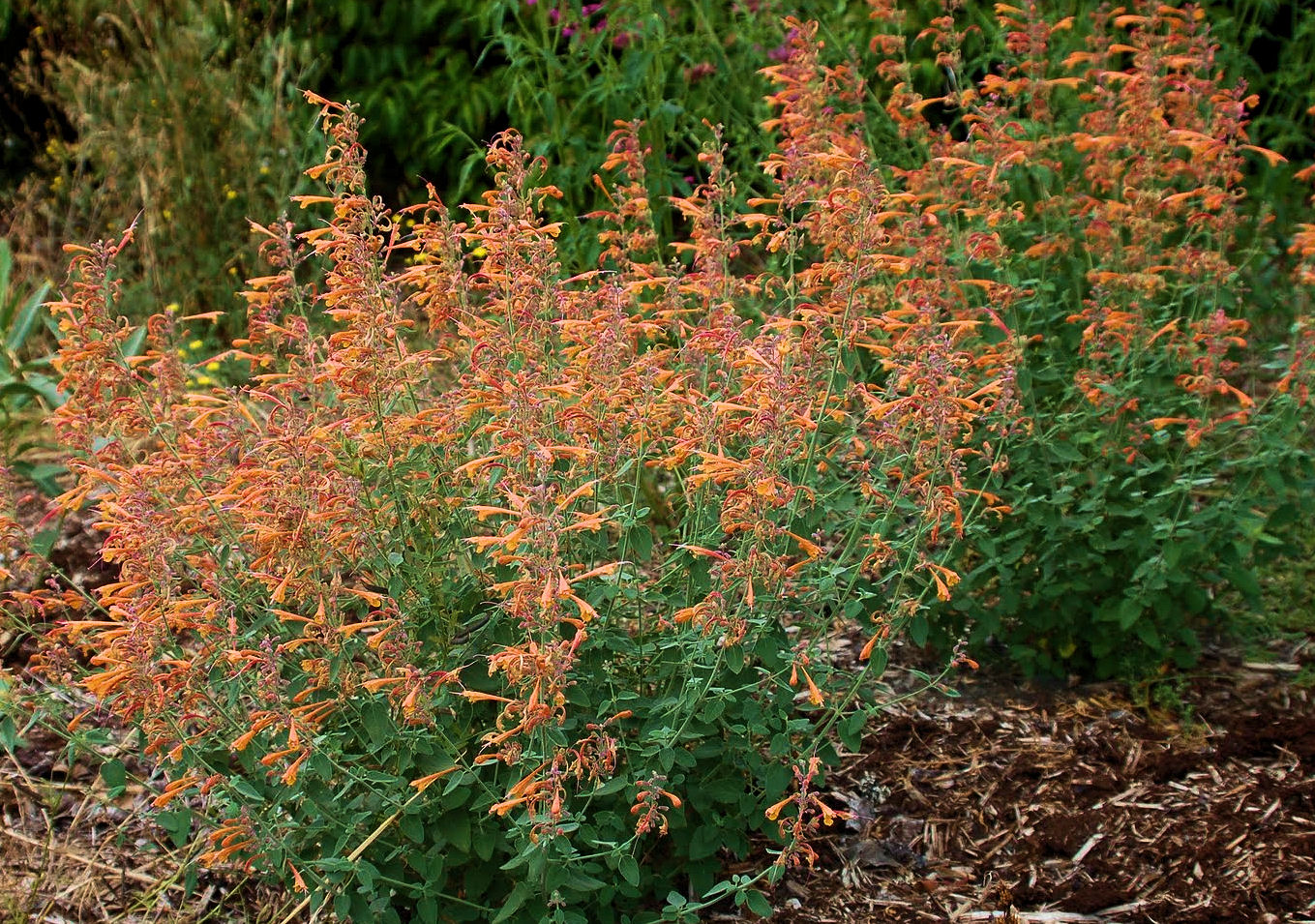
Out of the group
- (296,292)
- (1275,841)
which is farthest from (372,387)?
(1275,841)

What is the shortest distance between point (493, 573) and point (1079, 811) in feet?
5.81

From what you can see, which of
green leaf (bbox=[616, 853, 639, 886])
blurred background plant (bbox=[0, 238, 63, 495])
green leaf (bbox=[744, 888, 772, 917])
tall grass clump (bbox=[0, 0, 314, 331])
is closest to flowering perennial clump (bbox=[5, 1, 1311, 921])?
green leaf (bbox=[616, 853, 639, 886])

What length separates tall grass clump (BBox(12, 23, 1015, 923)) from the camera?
2.39m

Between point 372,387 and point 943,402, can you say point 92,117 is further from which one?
point 943,402

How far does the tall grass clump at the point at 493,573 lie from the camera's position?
2.39 metres

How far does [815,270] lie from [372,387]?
104 centimetres

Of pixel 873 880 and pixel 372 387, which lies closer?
pixel 372 387

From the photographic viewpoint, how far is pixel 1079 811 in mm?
3424

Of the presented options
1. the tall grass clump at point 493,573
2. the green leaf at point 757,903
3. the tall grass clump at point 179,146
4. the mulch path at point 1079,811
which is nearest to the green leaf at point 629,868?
the tall grass clump at point 493,573

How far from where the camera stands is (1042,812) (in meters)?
3.42

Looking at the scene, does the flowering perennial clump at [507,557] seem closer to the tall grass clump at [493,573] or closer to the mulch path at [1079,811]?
the tall grass clump at [493,573]

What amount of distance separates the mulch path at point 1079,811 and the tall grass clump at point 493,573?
51cm

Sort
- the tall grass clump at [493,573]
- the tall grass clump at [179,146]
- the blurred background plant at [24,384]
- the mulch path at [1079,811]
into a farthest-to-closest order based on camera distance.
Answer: the tall grass clump at [179,146] → the blurred background plant at [24,384] → the mulch path at [1079,811] → the tall grass clump at [493,573]

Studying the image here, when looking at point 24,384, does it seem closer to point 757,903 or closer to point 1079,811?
point 757,903
